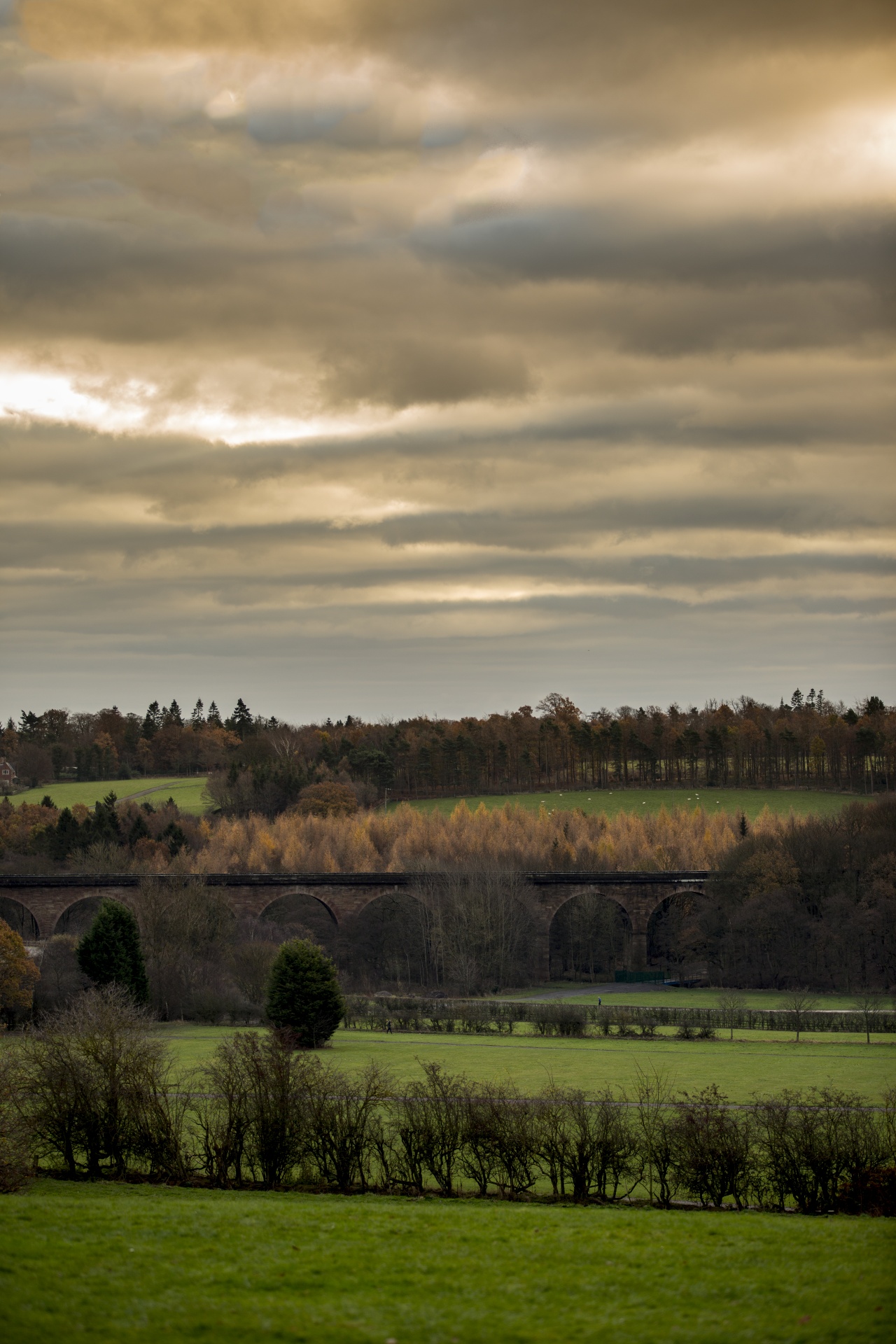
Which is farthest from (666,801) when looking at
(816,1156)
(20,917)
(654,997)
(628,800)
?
(816,1156)

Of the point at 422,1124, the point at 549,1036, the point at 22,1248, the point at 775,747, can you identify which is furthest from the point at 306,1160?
the point at 775,747

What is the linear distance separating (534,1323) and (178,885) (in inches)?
2897

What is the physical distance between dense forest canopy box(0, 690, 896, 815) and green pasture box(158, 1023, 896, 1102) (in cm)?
9031

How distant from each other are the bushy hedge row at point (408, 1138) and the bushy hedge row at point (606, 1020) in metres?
31.0

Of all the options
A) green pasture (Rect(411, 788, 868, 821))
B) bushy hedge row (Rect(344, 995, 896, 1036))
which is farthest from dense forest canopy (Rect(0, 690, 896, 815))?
bushy hedge row (Rect(344, 995, 896, 1036))

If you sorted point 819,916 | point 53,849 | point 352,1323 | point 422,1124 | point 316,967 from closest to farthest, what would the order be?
point 352,1323, point 422,1124, point 316,967, point 819,916, point 53,849

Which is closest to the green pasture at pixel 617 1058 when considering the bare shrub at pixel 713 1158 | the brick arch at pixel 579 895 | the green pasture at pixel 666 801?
the bare shrub at pixel 713 1158

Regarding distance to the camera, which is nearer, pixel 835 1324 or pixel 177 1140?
pixel 835 1324

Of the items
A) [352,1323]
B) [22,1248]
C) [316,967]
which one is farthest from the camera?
[316,967]

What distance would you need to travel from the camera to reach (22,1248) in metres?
16.8

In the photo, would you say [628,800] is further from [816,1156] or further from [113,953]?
[816,1156]

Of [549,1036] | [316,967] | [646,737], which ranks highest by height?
[646,737]

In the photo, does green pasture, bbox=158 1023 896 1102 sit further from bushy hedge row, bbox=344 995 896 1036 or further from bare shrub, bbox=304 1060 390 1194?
bare shrub, bbox=304 1060 390 1194

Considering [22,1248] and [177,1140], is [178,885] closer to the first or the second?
[177,1140]
